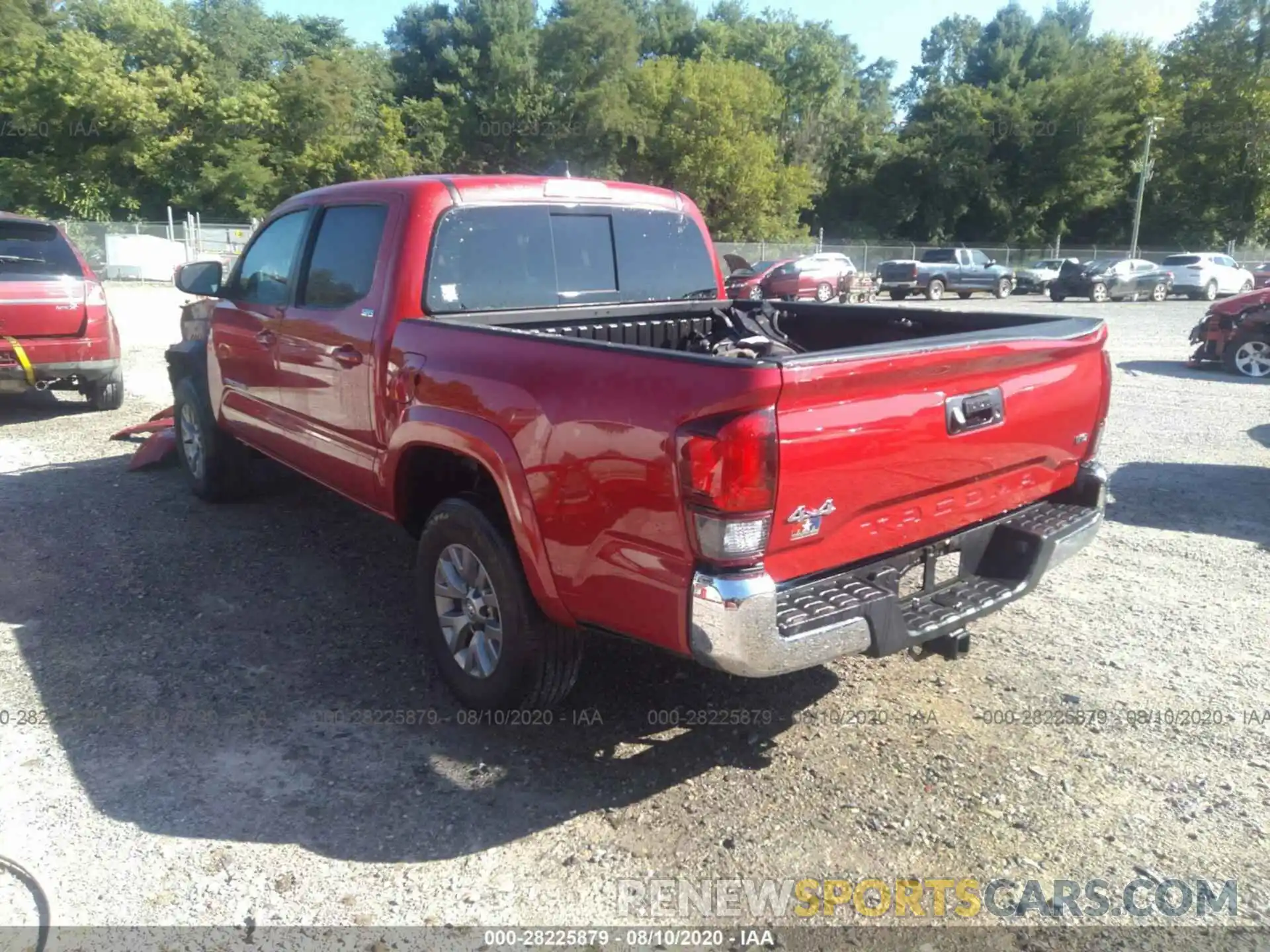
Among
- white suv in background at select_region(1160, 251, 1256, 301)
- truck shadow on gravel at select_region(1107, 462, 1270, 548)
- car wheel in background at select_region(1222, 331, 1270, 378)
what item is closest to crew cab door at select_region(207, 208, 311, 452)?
truck shadow on gravel at select_region(1107, 462, 1270, 548)

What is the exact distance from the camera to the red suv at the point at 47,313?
8352mm

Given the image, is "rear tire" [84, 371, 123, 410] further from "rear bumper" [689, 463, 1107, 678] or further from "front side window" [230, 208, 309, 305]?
"rear bumper" [689, 463, 1107, 678]

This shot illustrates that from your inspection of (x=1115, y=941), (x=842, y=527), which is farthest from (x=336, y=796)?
(x=1115, y=941)

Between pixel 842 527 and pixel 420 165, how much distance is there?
48686 mm

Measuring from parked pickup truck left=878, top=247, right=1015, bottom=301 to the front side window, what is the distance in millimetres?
29513

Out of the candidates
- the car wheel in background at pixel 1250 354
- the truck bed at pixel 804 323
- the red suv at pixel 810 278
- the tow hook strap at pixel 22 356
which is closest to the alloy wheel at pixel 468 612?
the truck bed at pixel 804 323

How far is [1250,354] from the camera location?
12.8 metres

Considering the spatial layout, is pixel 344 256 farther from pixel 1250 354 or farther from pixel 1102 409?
pixel 1250 354

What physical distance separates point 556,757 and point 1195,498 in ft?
17.4

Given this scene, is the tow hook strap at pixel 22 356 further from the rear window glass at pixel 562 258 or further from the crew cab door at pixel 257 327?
the rear window glass at pixel 562 258

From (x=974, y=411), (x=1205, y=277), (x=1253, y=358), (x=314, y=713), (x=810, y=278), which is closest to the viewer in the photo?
(x=974, y=411)

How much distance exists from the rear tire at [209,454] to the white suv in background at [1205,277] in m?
35.2

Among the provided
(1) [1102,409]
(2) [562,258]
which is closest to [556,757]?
(2) [562,258]

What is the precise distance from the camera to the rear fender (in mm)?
3270
